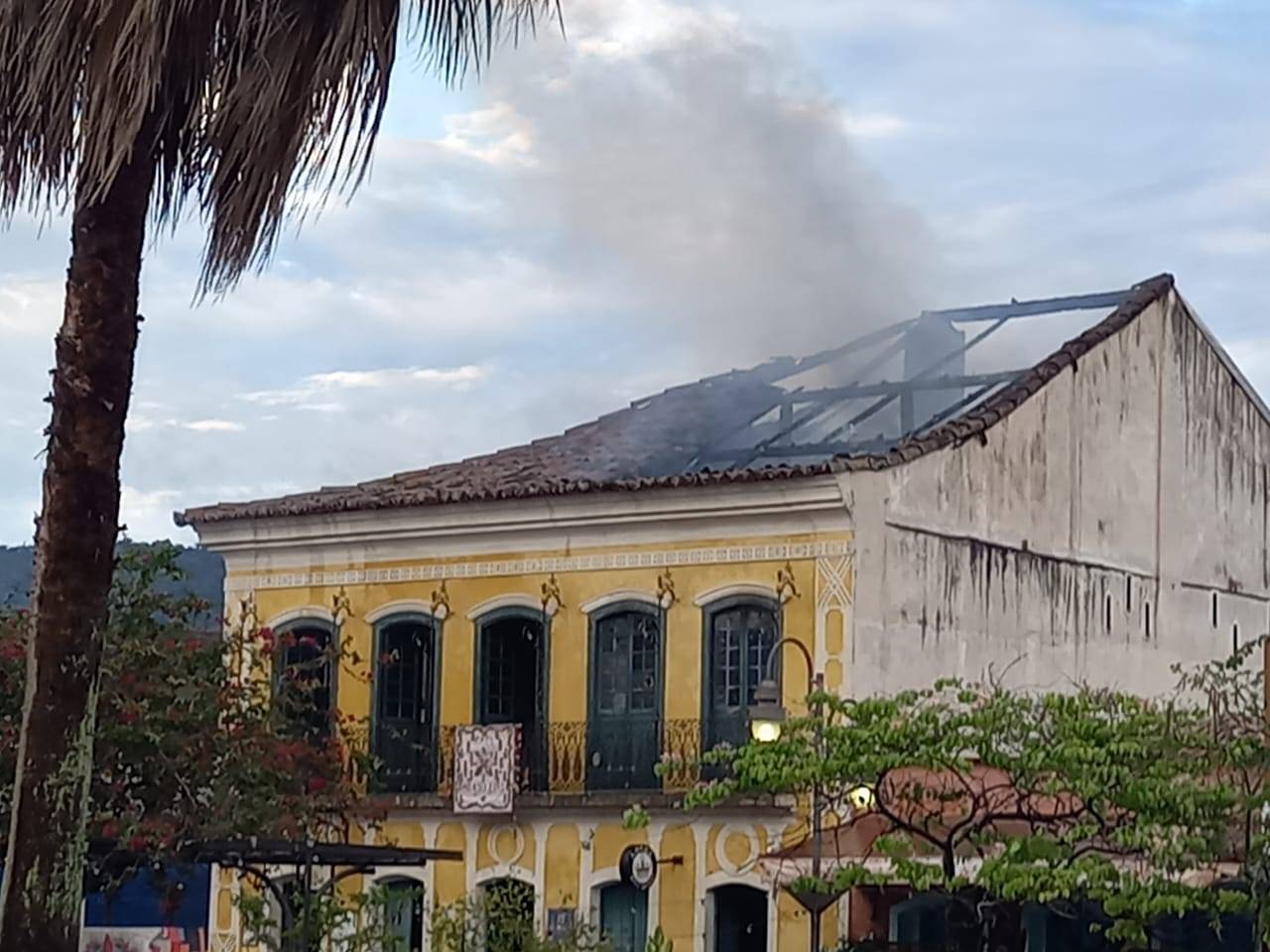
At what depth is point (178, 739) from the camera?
19406 mm

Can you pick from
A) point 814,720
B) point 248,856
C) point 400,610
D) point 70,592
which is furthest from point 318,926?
point 70,592

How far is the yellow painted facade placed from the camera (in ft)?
81.9

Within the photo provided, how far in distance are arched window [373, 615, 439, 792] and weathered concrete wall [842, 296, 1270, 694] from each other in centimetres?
549

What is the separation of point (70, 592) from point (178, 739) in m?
8.32

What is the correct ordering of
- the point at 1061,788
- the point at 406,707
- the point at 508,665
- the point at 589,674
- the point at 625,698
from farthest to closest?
the point at 406,707
the point at 508,665
the point at 589,674
the point at 625,698
the point at 1061,788

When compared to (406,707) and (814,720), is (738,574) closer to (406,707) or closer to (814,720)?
(406,707)

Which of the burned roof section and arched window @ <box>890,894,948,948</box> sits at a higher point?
the burned roof section

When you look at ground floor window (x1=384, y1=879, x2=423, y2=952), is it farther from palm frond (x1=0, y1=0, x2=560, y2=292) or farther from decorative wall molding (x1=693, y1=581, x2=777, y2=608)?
palm frond (x1=0, y1=0, x2=560, y2=292)

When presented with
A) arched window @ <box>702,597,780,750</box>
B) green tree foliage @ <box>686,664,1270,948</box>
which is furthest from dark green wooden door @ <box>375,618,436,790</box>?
green tree foliage @ <box>686,664,1270,948</box>

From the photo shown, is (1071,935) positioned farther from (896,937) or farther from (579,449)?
(579,449)

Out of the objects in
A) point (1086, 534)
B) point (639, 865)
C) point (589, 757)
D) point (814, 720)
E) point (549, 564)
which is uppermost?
point (1086, 534)

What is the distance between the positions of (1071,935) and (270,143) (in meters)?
15.7

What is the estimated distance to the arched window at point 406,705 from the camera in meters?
27.8

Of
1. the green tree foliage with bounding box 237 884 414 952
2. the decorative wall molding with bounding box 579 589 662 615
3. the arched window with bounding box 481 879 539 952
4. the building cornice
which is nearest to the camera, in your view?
the green tree foliage with bounding box 237 884 414 952
